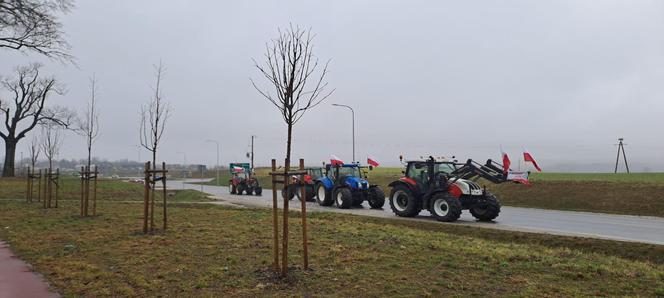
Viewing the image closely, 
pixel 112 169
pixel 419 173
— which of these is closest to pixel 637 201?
pixel 419 173

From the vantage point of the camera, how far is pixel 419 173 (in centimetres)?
1659

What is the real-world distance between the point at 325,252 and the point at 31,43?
62.8 feet

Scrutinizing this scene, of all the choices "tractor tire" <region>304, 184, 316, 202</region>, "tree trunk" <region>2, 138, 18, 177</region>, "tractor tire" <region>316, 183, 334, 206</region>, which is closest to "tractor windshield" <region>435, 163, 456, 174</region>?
"tractor tire" <region>316, 183, 334, 206</region>

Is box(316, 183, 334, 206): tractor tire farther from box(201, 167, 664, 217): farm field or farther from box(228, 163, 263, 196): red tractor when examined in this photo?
box(228, 163, 263, 196): red tractor

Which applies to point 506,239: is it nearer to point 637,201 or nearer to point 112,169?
point 637,201

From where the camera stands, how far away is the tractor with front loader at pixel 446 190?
1473 cm

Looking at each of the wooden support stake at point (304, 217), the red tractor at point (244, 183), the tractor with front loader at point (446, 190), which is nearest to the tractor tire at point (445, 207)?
the tractor with front loader at point (446, 190)

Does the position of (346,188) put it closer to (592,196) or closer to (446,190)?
(446,190)

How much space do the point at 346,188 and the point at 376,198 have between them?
4.44 ft

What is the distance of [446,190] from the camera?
50.7ft

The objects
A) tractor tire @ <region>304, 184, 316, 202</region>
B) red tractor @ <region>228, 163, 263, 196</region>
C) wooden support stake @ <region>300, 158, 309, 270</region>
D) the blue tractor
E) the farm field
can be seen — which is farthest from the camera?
red tractor @ <region>228, 163, 263, 196</region>

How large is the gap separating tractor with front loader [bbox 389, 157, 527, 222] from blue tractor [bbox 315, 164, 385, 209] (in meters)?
3.37

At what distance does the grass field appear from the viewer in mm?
5797

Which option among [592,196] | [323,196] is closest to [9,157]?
[323,196]
